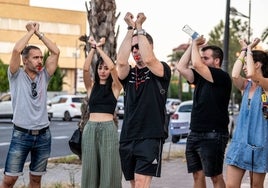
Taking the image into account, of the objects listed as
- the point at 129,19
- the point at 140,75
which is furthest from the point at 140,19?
the point at 140,75

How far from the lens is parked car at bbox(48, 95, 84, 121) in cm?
3800

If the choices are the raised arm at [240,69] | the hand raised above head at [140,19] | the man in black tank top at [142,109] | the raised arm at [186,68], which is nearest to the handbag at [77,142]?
the man in black tank top at [142,109]

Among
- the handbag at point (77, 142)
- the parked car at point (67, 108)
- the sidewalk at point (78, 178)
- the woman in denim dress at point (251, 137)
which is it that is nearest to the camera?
the woman in denim dress at point (251, 137)

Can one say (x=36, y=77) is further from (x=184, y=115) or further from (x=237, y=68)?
(x=184, y=115)

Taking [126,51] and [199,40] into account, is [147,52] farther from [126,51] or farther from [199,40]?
[199,40]

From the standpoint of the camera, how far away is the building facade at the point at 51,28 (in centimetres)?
9088

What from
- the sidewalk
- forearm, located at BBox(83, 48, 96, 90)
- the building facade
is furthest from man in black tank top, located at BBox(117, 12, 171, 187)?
the building facade

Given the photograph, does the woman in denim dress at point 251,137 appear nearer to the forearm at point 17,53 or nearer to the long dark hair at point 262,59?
the long dark hair at point 262,59

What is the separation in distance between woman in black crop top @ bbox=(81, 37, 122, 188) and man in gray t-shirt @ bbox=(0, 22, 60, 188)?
478 millimetres

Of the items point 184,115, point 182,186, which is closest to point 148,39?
point 182,186

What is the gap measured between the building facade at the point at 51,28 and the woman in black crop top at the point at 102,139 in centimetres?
8150

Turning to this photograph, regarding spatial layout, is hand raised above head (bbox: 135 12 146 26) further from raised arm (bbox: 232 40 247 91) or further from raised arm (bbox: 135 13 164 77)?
raised arm (bbox: 232 40 247 91)

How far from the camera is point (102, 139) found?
6938 millimetres

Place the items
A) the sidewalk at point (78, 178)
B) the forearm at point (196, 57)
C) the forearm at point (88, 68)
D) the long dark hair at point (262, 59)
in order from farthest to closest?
the sidewalk at point (78, 178), the forearm at point (88, 68), the forearm at point (196, 57), the long dark hair at point (262, 59)
